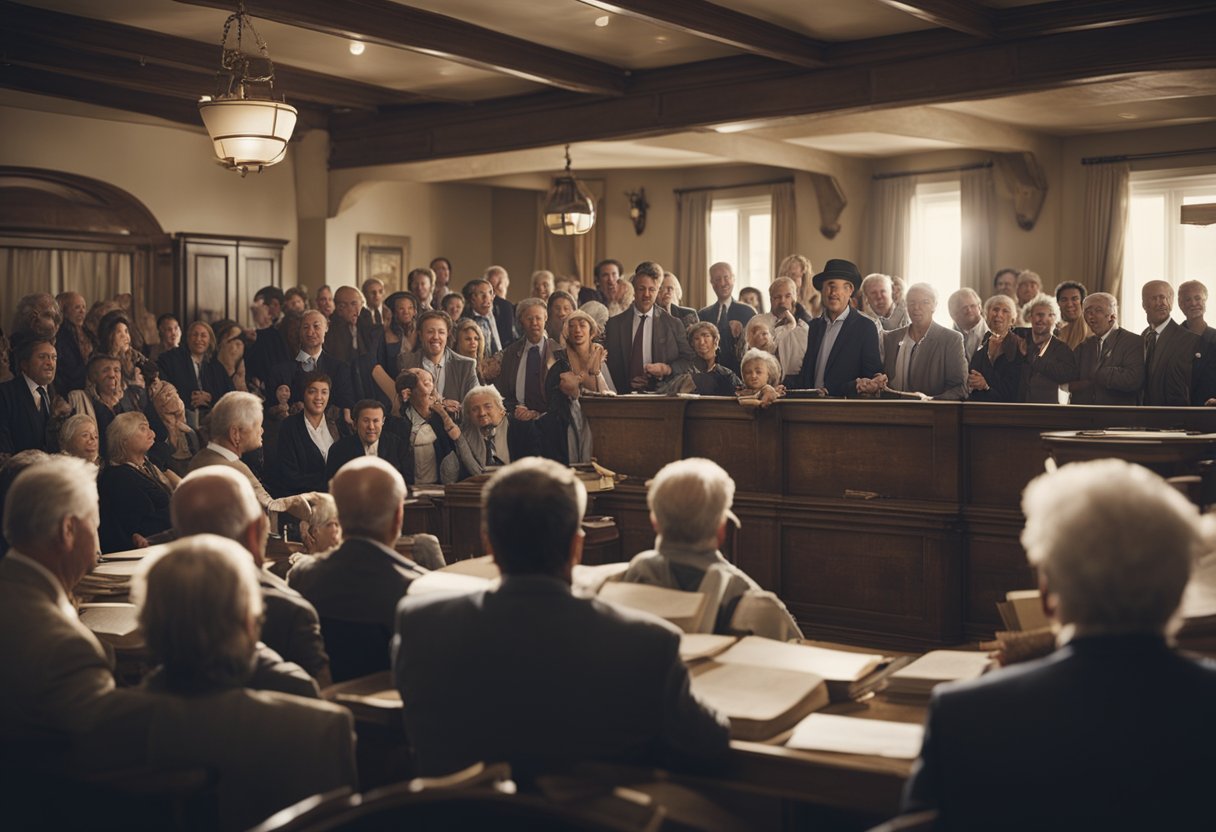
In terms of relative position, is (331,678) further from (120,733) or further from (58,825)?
(58,825)

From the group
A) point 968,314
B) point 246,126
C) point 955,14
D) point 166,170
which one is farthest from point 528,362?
point 166,170

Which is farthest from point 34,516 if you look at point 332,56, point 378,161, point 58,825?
point 378,161

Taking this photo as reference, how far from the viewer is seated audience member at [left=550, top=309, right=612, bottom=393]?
715 centimetres

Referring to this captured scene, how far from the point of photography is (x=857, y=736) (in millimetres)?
2143

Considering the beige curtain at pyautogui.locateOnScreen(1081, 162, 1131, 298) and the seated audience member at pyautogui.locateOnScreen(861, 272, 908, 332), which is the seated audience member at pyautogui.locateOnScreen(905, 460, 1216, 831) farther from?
the beige curtain at pyautogui.locateOnScreen(1081, 162, 1131, 298)

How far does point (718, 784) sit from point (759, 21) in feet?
21.9

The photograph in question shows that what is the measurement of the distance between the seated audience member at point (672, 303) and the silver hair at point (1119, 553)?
629 cm

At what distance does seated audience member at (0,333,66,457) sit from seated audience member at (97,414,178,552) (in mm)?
1556

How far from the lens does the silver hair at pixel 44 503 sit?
2416 millimetres

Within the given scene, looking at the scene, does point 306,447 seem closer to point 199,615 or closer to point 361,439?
point 361,439

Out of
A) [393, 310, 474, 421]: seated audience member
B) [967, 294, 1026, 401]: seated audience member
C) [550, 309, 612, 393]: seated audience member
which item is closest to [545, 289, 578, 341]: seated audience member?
[393, 310, 474, 421]: seated audience member

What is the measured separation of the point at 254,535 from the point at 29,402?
4.51m

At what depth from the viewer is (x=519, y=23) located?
820cm

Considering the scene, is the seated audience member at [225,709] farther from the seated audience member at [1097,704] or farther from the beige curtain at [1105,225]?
the beige curtain at [1105,225]
